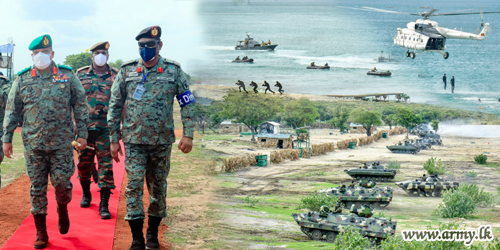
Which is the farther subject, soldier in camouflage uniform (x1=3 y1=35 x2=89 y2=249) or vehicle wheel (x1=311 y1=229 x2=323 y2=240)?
vehicle wheel (x1=311 y1=229 x2=323 y2=240)

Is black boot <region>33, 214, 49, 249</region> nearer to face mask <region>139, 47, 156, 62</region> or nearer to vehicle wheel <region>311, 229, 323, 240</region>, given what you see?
face mask <region>139, 47, 156, 62</region>

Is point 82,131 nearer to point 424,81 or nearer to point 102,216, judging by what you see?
point 102,216

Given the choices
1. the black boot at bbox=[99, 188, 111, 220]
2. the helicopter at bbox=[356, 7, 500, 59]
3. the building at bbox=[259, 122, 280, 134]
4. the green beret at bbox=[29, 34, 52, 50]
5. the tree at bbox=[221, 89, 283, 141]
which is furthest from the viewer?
the building at bbox=[259, 122, 280, 134]

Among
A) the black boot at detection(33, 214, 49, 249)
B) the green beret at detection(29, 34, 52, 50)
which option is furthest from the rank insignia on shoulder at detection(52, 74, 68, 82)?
the black boot at detection(33, 214, 49, 249)

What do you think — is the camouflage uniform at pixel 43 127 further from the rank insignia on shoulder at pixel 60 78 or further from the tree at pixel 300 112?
the tree at pixel 300 112

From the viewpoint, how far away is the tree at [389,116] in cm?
3084

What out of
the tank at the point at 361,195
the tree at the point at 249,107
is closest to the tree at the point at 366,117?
the tree at the point at 249,107

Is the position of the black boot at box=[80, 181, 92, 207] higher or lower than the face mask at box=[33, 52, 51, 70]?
lower

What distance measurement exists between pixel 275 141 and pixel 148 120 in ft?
71.2

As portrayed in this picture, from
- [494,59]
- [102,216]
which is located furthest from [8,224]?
[494,59]

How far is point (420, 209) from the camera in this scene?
43.8 feet

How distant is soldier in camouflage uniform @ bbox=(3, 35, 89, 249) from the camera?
205 inches

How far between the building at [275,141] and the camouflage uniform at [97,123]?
1901cm

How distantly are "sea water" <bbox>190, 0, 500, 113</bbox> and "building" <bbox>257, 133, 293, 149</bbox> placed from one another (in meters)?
2.65
